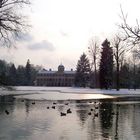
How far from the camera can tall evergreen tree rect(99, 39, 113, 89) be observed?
315 ft

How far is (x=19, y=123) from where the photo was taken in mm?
22828

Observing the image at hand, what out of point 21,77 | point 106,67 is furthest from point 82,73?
point 21,77

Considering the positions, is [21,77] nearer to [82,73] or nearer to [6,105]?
[82,73]

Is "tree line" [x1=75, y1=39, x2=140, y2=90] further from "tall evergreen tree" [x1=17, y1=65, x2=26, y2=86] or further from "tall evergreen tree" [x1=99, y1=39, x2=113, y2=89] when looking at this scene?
"tall evergreen tree" [x1=17, y1=65, x2=26, y2=86]

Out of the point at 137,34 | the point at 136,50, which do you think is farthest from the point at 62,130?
the point at 137,34

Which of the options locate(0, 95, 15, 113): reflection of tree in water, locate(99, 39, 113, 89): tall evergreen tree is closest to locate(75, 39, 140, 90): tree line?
locate(99, 39, 113, 89): tall evergreen tree

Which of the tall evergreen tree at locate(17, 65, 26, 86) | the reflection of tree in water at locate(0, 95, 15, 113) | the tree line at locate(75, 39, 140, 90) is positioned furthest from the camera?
the tall evergreen tree at locate(17, 65, 26, 86)

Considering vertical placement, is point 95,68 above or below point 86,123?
above

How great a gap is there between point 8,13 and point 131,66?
106407mm

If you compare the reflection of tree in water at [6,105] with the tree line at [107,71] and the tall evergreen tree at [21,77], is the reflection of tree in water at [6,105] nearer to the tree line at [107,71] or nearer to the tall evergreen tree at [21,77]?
the tree line at [107,71]

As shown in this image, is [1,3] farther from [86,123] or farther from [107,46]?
[107,46]

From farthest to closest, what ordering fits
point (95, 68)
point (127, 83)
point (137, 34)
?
1. point (127, 83)
2. point (95, 68)
3. point (137, 34)

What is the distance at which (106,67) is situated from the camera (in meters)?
96.6

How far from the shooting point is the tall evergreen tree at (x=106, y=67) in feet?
315
